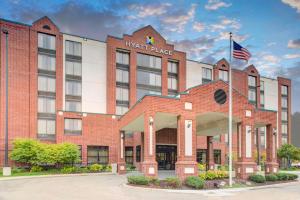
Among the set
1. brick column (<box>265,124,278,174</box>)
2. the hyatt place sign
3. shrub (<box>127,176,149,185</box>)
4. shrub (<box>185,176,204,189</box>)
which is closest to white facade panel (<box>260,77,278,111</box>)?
the hyatt place sign

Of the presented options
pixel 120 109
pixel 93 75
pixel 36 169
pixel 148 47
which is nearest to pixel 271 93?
pixel 148 47

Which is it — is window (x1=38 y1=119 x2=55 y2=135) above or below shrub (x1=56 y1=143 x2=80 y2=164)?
above

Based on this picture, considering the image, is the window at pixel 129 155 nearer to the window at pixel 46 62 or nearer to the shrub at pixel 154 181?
the window at pixel 46 62

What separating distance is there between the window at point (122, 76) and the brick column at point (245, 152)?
28229mm

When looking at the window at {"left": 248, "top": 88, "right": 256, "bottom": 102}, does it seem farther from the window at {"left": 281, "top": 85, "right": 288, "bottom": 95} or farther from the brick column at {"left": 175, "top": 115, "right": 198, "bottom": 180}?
the brick column at {"left": 175, "top": 115, "right": 198, "bottom": 180}

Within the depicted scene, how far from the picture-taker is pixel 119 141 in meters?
40.2

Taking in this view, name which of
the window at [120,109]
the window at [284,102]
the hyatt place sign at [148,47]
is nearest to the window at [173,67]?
the hyatt place sign at [148,47]

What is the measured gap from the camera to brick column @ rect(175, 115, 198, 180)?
25.4m

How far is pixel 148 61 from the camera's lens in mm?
57281

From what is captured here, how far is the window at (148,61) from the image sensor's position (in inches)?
2215

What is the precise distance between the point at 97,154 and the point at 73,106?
7985 mm

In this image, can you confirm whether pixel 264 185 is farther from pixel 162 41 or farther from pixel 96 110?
pixel 162 41

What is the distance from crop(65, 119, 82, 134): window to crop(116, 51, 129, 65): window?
12.2 meters

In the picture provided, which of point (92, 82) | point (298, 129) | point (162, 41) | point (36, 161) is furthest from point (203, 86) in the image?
point (298, 129)
